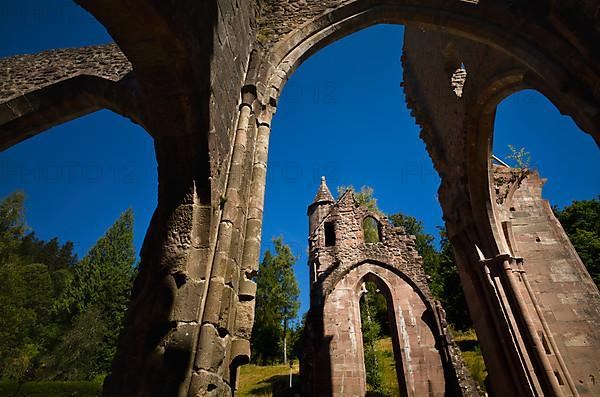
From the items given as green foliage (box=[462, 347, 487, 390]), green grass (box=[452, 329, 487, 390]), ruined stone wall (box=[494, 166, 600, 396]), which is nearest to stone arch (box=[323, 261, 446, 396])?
green grass (box=[452, 329, 487, 390])

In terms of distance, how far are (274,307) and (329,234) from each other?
12545 mm

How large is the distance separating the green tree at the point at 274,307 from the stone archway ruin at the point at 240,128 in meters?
19.1

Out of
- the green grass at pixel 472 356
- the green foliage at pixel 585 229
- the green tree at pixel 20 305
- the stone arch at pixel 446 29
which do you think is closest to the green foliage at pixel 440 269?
the green grass at pixel 472 356

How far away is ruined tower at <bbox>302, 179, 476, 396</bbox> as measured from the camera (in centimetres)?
1014

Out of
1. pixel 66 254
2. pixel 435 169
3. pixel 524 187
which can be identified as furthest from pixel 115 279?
pixel 524 187

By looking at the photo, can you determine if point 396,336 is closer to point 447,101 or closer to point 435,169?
point 435,169

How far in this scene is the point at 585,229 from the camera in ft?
68.2

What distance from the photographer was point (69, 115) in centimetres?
616

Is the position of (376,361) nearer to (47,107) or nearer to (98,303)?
(47,107)

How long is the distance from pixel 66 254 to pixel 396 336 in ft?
130

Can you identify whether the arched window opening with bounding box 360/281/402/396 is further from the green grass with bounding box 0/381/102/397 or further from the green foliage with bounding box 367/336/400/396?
the green grass with bounding box 0/381/102/397

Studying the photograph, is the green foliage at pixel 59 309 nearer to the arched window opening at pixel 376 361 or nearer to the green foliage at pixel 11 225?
the green foliage at pixel 11 225

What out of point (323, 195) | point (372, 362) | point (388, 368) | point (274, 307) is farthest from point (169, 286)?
point (274, 307)

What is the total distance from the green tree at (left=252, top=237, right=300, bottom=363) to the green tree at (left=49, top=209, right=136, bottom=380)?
9.48m
